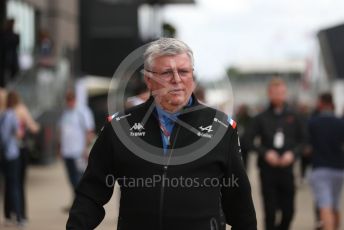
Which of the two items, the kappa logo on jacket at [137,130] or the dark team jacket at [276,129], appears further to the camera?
the dark team jacket at [276,129]

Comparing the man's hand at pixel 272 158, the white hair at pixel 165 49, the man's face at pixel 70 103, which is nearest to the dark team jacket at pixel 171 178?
the white hair at pixel 165 49

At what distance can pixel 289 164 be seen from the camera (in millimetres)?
8672

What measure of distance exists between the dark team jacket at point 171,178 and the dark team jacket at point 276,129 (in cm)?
512

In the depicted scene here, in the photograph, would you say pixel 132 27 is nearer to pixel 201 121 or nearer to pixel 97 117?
pixel 97 117

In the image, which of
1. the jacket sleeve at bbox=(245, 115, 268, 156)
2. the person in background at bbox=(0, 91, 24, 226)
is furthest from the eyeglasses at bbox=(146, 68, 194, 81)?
the person in background at bbox=(0, 91, 24, 226)

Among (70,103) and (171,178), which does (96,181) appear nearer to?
(171,178)

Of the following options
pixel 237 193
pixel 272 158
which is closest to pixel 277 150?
pixel 272 158

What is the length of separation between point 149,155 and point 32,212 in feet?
31.8

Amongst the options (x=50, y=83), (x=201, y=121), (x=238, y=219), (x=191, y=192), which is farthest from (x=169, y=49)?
(x=50, y=83)

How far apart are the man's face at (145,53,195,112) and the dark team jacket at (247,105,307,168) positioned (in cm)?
529

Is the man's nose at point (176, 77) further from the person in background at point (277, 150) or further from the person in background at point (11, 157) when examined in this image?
the person in background at point (11, 157)

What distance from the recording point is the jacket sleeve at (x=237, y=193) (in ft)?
11.9

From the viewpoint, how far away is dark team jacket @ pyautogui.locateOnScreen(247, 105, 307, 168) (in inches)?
346

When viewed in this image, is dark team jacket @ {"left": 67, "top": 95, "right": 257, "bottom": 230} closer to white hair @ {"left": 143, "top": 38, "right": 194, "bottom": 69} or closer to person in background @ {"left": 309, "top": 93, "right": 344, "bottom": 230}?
white hair @ {"left": 143, "top": 38, "right": 194, "bottom": 69}
